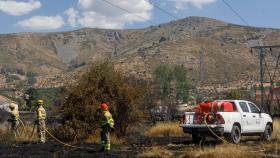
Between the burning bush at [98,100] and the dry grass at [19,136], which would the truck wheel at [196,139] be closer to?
the burning bush at [98,100]

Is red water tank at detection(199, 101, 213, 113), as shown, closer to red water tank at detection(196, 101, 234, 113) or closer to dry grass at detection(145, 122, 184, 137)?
red water tank at detection(196, 101, 234, 113)

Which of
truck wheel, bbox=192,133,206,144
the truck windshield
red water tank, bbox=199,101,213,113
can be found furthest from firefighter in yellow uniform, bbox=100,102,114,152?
the truck windshield

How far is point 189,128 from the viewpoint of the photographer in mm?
18812

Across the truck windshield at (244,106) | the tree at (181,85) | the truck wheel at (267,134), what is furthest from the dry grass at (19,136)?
the tree at (181,85)

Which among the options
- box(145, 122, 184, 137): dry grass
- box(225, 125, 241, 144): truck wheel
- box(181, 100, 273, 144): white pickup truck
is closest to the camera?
box(181, 100, 273, 144): white pickup truck

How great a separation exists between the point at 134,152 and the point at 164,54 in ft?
383

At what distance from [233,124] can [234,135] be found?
16.8 inches

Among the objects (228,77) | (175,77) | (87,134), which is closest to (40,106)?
(87,134)

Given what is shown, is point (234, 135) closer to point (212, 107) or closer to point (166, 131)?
point (212, 107)

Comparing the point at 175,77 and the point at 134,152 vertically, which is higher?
the point at 175,77

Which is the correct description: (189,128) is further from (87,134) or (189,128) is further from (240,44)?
(240,44)

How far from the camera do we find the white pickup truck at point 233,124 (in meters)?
18.2

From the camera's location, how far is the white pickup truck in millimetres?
18172

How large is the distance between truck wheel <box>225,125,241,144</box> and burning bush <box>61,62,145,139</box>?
487 cm
